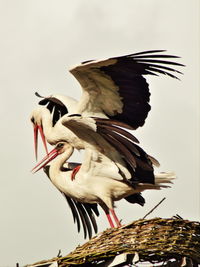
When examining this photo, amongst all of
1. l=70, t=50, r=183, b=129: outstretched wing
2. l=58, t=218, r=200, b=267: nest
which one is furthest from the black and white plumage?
l=58, t=218, r=200, b=267: nest

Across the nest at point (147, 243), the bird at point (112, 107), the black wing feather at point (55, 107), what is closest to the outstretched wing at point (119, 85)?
the bird at point (112, 107)

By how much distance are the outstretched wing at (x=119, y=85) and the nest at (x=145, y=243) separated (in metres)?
2.21

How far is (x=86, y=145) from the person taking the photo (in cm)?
1180

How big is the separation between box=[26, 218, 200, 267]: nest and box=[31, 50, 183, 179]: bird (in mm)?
1495

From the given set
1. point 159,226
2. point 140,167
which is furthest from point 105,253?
point 140,167

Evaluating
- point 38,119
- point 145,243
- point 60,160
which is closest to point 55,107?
point 38,119

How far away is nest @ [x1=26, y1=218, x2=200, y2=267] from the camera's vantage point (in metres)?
9.55

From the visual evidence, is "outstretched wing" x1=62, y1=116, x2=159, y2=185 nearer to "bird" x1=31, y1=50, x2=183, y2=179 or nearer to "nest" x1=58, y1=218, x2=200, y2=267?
"bird" x1=31, y1=50, x2=183, y2=179

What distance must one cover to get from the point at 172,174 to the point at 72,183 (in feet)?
4.04

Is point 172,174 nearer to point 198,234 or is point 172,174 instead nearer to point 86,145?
point 86,145

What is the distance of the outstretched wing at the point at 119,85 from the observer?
37.2 ft

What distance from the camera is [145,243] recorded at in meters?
9.55

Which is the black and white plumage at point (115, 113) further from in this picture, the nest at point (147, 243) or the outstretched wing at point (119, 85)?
the nest at point (147, 243)

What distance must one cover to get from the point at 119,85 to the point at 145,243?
8.92ft
